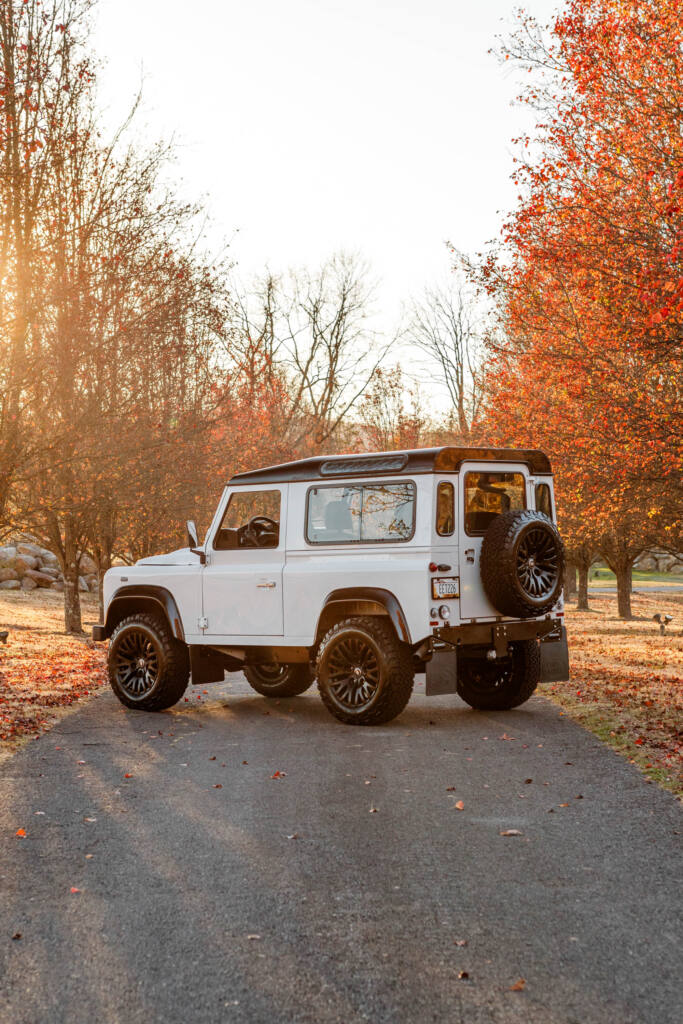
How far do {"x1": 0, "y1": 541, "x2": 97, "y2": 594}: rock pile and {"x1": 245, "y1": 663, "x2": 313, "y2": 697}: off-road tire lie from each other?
82.2 ft

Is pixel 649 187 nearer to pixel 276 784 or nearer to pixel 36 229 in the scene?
pixel 36 229

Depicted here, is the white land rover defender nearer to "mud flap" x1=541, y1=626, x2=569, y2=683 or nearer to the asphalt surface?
"mud flap" x1=541, y1=626, x2=569, y2=683

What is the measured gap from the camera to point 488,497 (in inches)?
408

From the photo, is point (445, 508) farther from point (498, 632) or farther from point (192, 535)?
point (192, 535)

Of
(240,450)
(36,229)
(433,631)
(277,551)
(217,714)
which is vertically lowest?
(217,714)

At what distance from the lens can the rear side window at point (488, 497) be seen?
1012 centimetres

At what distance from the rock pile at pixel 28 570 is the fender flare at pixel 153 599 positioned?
83.1 feet

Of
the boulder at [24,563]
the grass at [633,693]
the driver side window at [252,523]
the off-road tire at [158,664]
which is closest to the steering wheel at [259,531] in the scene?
the driver side window at [252,523]

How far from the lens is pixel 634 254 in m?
13.0

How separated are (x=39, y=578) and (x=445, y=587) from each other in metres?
31.6

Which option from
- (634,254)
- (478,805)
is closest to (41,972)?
(478,805)

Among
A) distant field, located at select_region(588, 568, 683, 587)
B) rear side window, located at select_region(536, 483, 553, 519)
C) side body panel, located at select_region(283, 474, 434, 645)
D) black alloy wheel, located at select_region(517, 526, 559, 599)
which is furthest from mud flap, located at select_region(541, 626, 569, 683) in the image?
distant field, located at select_region(588, 568, 683, 587)

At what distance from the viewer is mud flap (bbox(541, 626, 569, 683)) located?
10.7 m

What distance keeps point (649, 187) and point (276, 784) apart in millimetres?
9993
